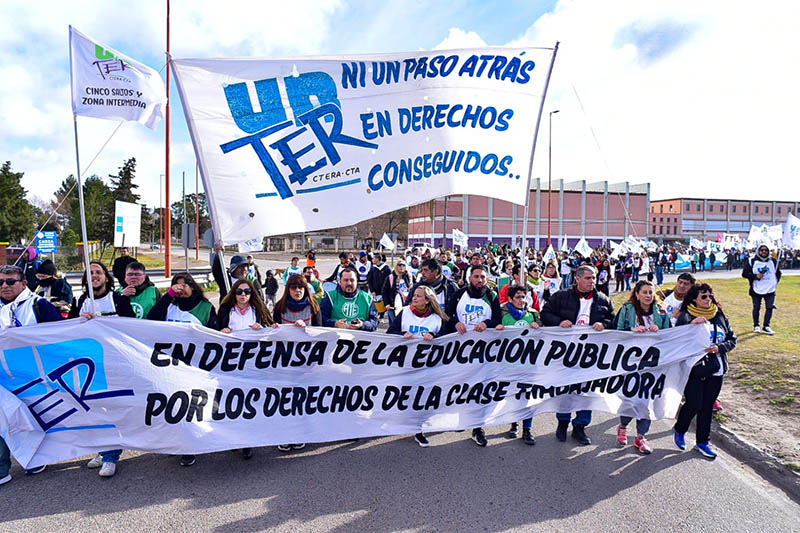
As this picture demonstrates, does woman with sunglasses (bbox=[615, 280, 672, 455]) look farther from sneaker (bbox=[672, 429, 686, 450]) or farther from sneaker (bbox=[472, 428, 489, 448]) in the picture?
sneaker (bbox=[472, 428, 489, 448])

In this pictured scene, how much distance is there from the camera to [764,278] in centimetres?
974

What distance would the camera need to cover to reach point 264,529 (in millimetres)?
3293

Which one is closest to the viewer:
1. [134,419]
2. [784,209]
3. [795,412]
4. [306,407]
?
[134,419]

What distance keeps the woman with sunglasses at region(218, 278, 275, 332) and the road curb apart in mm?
4719

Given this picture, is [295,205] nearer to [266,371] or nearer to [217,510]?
[266,371]

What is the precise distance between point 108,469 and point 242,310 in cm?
172

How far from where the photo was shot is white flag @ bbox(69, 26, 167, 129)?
4.48 meters

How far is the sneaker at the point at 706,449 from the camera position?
450 centimetres

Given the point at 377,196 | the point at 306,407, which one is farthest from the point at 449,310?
the point at 306,407

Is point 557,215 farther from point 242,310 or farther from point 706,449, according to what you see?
point 242,310

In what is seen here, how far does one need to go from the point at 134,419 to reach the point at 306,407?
145 centimetres

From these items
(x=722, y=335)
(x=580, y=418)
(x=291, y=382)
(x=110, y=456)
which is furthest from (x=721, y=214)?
(x=110, y=456)

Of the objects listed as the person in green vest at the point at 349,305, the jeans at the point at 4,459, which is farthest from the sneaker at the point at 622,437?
the jeans at the point at 4,459

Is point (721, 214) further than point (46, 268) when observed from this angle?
Yes
